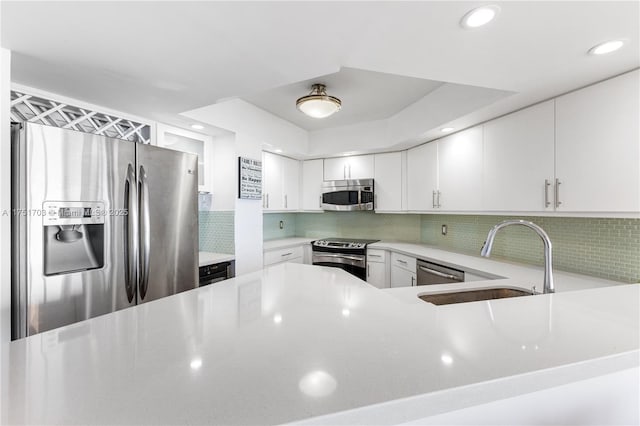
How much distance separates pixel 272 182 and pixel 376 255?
5.26 ft

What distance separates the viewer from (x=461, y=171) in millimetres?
2570

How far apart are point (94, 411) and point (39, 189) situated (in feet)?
4.48

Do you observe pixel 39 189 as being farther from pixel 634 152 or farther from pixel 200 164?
pixel 634 152

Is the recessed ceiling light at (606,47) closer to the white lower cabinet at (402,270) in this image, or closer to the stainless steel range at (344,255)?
the white lower cabinet at (402,270)

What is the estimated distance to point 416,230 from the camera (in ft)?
12.5

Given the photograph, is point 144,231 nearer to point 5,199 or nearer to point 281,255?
point 5,199

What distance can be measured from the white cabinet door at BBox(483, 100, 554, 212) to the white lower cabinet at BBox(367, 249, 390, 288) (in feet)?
4.57

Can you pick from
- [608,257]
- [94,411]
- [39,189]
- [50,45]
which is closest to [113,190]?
[39,189]

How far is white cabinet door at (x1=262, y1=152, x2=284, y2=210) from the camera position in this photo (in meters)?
3.30

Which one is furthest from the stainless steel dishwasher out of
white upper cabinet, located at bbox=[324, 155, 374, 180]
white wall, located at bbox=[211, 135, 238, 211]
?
white wall, located at bbox=[211, 135, 238, 211]

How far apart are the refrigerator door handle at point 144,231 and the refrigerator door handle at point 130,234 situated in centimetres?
4

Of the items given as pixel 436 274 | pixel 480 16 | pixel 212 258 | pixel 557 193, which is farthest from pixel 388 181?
pixel 480 16

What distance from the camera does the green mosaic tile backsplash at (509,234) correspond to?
5.73ft

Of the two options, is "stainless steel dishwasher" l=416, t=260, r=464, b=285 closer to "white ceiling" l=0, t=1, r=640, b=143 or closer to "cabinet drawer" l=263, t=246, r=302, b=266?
"white ceiling" l=0, t=1, r=640, b=143
